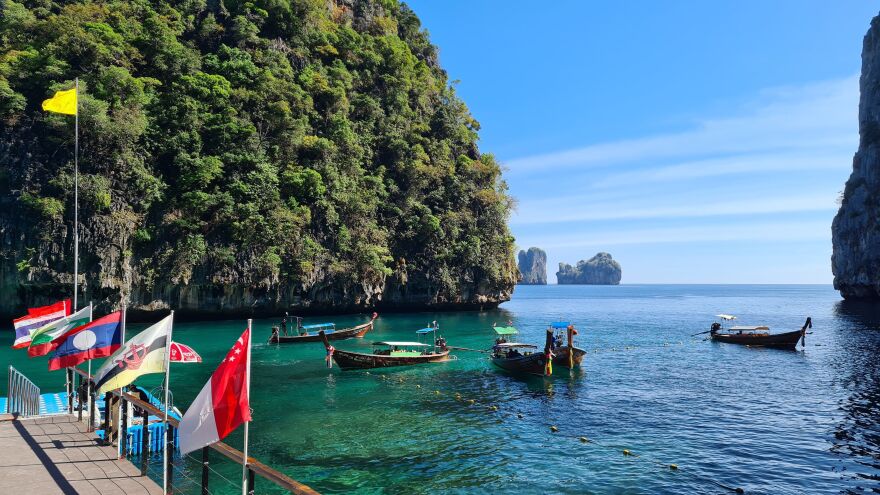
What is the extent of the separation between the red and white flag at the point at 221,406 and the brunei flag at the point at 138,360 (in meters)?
2.42

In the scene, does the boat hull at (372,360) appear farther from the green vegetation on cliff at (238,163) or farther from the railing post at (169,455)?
the green vegetation on cliff at (238,163)

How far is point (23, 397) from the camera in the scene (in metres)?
12.7

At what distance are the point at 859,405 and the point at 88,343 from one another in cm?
3086

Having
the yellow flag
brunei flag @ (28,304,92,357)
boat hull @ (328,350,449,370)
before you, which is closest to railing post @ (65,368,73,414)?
brunei flag @ (28,304,92,357)

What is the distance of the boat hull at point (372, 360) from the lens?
3007cm

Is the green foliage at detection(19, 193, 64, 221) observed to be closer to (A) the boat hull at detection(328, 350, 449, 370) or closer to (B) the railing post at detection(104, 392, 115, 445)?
(A) the boat hull at detection(328, 350, 449, 370)

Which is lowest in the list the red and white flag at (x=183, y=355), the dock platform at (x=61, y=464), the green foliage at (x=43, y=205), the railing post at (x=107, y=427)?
the dock platform at (x=61, y=464)

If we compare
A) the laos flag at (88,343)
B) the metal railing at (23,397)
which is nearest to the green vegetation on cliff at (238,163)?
the metal railing at (23,397)

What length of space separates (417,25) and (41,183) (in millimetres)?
62977

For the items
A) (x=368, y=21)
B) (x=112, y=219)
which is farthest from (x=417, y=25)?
(x=112, y=219)

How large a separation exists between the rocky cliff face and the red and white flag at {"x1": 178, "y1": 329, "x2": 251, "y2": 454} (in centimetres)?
10006

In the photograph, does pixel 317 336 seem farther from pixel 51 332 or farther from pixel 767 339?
pixel 767 339

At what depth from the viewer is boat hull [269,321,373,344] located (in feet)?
133

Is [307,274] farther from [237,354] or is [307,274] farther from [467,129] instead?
[237,354]
